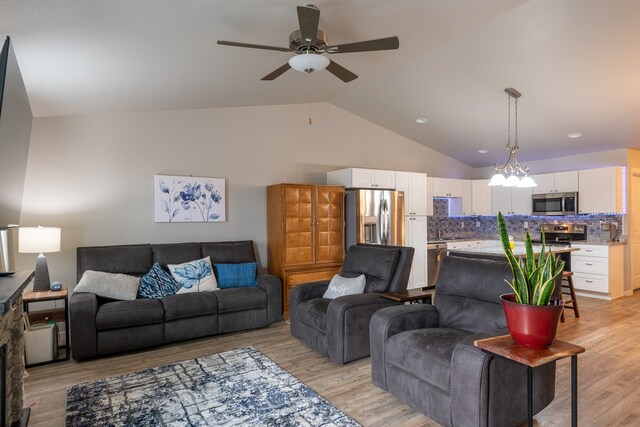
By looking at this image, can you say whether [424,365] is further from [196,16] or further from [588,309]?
[588,309]

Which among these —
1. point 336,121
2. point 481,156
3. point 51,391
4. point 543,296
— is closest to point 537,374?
point 543,296

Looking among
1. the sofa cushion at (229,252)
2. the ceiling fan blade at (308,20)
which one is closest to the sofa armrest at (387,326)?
the ceiling fan blade at (308,20)

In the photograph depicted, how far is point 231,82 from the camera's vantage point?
4.16 m

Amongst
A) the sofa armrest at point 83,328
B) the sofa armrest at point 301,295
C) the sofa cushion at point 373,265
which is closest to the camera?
the sofa armrest at point 83,328

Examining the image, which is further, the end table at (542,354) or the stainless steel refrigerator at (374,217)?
the stainless steel refrigerator at (374,217)

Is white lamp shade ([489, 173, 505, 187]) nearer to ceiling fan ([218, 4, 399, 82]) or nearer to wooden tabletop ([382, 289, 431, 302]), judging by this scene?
wooden tabletop ([382, 289, 431, 302])

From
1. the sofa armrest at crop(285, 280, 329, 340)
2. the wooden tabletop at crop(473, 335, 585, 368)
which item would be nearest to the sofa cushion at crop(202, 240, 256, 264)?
the sofa armrest at crop(285, 280, 329, 340)

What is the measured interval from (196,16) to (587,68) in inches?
151

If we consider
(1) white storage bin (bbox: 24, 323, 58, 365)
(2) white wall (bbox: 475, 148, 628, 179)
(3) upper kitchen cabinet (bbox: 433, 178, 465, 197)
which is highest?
(2) white wall (bbox: 475, 148, 628, 179)

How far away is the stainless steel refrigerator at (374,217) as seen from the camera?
5531 mm

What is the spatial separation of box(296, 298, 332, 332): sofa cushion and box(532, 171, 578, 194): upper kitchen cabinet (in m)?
4.89

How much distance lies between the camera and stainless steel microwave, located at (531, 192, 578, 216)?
609cm

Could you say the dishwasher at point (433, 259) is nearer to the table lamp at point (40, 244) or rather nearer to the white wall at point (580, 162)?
the white wall at point (580, 162)

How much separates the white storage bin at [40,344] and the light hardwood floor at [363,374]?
106mm
